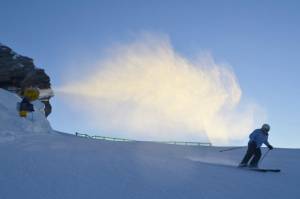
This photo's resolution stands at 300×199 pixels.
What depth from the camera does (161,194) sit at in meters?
7.42

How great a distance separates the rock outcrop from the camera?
3094 cm

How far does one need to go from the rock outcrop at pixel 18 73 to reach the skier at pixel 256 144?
20330 mm

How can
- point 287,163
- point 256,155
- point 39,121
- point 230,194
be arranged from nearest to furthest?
point 230,194
point 256,155
point 287,163
point 39,121

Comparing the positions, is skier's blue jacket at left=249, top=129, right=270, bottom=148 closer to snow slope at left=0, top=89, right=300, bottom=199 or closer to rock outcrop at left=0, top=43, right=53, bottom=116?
snow slope at left=0, top=89, right=300, bottom=199

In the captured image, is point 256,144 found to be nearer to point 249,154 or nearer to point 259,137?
point 259,137

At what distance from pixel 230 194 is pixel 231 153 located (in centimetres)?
1095

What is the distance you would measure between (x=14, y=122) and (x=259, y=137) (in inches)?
310

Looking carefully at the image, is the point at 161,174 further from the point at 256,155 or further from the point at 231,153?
the point at 231,153

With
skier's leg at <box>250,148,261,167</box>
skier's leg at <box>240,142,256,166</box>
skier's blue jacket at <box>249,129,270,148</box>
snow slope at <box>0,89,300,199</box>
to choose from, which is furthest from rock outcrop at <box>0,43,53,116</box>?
skier's leg at <box>250,148,261,167</box>

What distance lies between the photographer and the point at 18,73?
31.3 m

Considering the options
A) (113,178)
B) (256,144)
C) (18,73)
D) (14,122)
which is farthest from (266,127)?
(18,73)

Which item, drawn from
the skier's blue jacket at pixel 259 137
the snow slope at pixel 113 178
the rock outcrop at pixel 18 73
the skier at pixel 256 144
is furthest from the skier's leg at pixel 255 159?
the rock outcrop at pixel 18 73

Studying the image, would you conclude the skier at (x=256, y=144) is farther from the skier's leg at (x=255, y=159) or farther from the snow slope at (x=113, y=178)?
the snow slope at (x=113, y=178)

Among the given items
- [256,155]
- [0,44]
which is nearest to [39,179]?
[256,155]
